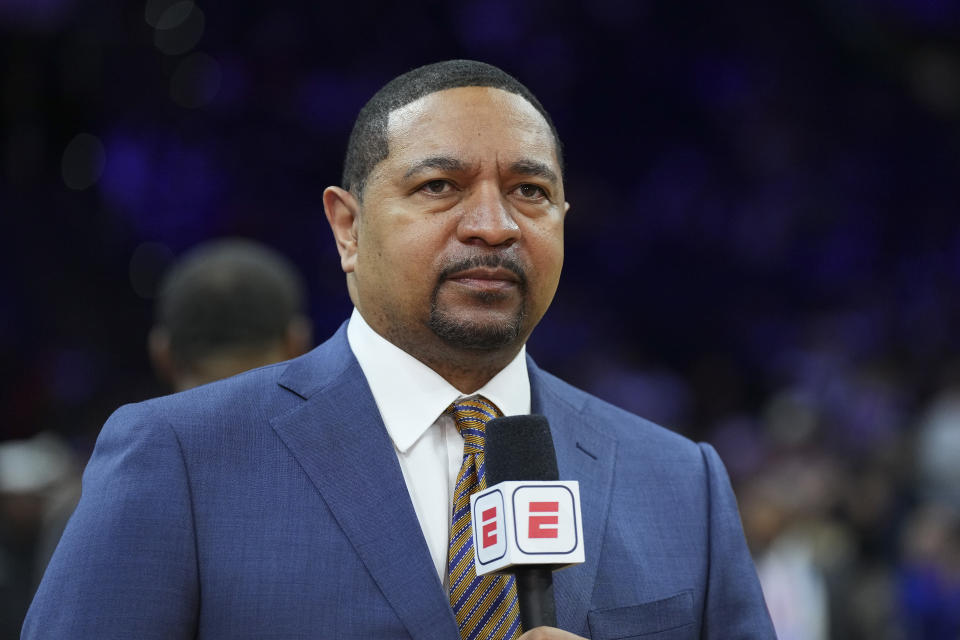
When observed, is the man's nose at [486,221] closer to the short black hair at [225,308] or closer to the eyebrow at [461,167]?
the eyebrow at [461,167]

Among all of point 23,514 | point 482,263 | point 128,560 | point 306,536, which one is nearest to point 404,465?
point 306,536

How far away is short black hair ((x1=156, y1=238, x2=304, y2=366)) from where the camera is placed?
2.75 metres

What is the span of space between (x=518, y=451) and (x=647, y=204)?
9.08m

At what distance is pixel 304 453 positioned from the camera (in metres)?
1.89

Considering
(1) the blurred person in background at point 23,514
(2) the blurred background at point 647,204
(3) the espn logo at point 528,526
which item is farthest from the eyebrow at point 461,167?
(2) the blurred background at point 647,204

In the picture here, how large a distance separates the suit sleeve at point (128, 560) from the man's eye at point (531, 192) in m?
0.66

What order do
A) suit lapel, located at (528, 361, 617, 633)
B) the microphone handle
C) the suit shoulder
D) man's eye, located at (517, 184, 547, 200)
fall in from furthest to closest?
1. the suit shoulder
2. man's eye, located at (517, 184, 547, 200)
3. suit lapel, located at (528, 361, 617, 633)
4. the microphone handle

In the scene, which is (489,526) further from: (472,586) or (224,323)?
(224,323)

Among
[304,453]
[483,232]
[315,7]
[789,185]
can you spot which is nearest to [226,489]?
[304,453]

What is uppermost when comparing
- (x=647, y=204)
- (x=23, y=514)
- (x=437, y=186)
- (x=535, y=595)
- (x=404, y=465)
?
(x=647, y=204)

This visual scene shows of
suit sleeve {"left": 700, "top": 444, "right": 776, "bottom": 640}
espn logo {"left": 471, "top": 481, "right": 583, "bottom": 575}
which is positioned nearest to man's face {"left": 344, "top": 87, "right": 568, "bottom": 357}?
espn logo {"left": 471, "top": 481, "right": 583, "bottom": 575}

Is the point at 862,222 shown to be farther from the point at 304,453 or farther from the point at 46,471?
the point at 304,453

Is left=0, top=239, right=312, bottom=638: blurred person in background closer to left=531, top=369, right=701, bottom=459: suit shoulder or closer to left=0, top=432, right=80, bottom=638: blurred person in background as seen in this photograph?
left=531, top=369, right=701, bottom=459: suit shoulder

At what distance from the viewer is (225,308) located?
109 inches
